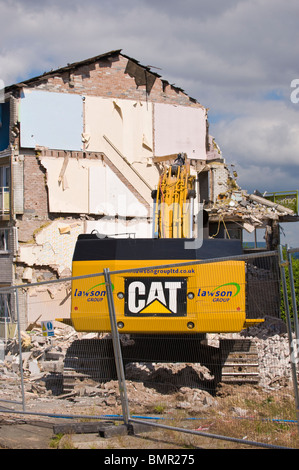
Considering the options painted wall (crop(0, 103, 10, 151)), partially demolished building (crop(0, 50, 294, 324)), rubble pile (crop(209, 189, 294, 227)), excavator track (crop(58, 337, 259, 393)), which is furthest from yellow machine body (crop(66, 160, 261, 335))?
rubble pile (crop(209, 189, 294, 227))

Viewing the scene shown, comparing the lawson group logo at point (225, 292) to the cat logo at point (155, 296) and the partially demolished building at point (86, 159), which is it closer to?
the cat logo at point (155, 296)

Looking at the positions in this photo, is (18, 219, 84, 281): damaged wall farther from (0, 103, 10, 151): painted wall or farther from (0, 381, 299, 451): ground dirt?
(0, 381, 299, 451): ground dirt

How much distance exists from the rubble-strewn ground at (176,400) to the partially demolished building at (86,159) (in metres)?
9.92

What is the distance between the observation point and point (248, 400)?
7.82 meters

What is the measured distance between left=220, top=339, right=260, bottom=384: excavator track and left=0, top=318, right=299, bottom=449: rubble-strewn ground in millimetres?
202

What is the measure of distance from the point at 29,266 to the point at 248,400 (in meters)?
18.1

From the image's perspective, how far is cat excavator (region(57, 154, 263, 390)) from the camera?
10047 mm

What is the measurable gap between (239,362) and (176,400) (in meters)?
2.20

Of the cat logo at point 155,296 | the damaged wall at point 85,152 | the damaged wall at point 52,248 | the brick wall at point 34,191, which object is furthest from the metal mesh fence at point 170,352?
the brick wall at point 34,191

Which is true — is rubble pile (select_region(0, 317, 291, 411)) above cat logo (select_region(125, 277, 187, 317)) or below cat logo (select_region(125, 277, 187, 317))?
below

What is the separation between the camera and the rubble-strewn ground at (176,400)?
6984 millimetres

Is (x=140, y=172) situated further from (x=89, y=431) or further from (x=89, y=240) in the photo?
(x=89, y=431)

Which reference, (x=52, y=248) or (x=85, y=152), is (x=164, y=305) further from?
(x=85, y=152)
